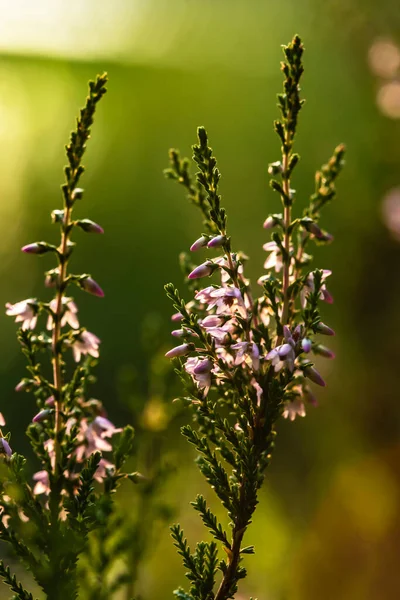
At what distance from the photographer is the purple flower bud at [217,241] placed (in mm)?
482

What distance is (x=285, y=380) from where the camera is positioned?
48cm

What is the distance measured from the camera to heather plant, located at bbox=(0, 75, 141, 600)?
45 cm

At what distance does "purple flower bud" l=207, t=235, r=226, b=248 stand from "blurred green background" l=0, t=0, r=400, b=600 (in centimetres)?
34

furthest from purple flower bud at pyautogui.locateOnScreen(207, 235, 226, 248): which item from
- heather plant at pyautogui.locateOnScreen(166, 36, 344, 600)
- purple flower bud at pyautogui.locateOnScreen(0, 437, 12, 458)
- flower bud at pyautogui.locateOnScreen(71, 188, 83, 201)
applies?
purple flower bud at pyautogui.locateOnScreen(0, 437, 12, 458)

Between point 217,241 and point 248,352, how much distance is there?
3.5 inches

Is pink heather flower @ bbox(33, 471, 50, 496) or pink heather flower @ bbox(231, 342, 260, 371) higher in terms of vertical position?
pink heather flower @ bbox(231, 342, 260, 371)

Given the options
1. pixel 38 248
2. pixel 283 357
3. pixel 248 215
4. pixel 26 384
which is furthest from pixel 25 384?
pixel 248 215

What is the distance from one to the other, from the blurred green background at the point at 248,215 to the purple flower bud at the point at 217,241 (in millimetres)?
345

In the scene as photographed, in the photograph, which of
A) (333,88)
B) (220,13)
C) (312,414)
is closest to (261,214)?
(333,88)

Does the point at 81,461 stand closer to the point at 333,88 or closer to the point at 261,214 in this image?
the point at 261,214

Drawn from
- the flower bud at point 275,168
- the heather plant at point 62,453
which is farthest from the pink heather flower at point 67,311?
the flower bud at point 275,168

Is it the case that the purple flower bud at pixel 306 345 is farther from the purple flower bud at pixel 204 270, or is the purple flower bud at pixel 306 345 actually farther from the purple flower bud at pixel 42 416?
the purple flower bud at pixel 42 416

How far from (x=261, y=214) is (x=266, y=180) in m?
0.18

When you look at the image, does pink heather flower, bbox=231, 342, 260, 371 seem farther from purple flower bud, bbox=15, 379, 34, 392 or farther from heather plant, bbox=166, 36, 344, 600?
purple flower bud, bbox=15, 379, 34, 392
